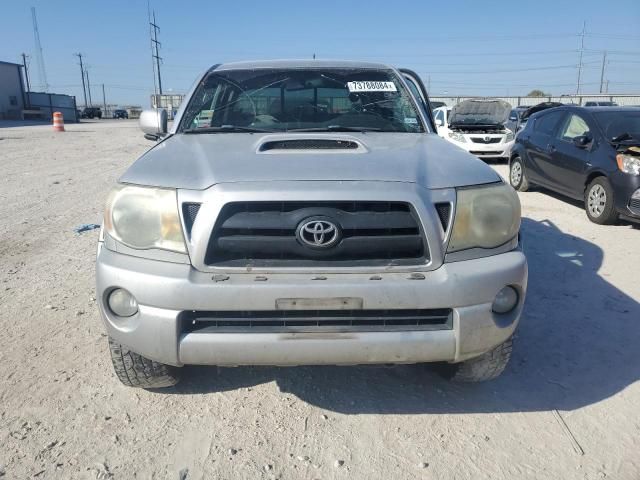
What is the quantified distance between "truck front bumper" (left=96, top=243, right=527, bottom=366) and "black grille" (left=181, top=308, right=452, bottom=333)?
3 cm

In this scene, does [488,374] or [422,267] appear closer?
[422,267]

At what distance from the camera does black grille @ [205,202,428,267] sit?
2.26 m

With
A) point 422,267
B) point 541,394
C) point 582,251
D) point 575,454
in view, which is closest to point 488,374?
point 541,394

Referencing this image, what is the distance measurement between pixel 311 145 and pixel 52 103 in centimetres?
5755

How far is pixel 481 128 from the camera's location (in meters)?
13.7

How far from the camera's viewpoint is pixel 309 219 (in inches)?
88.4

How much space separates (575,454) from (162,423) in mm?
1982

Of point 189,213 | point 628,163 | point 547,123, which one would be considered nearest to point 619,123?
point 628,163

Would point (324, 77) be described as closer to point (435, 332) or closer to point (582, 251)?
point (435, 332)

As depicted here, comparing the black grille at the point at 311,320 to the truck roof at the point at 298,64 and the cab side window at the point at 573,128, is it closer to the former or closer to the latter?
the truck roof at the point at 298,64

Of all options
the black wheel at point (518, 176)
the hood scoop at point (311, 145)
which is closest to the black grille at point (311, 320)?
the hood scoop at point (311, 145)

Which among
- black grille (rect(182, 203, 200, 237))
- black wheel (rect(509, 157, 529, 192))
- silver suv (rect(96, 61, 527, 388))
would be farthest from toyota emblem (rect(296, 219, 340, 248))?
black wheel (rect(509, 157, 529, 192))

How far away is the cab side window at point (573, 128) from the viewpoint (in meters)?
7.49

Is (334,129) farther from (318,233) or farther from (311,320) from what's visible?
(311,320)
